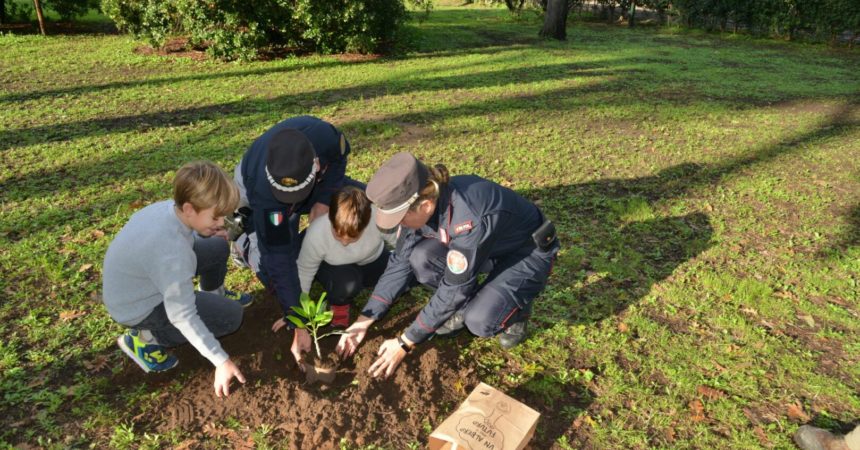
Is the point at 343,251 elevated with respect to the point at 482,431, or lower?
elevated

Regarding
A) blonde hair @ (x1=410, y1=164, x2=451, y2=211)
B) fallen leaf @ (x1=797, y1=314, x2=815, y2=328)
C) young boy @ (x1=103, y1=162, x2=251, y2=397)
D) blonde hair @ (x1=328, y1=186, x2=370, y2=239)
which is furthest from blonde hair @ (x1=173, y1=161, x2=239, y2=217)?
fallen leaf @ (x1=797, y1=314, x2=815, y2=328)

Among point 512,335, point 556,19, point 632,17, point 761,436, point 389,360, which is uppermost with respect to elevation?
point 632,17

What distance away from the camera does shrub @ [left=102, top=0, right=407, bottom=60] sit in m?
11.8

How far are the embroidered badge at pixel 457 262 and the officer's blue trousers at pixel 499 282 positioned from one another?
21.1 inches

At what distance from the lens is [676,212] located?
226 inches

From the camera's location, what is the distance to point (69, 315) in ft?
12.6

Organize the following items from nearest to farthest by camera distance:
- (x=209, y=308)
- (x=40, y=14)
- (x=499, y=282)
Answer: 1. (x=209, y=308)
2. (x=499, y=282)
3. (x=40, y=14)

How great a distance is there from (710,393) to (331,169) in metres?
3.07

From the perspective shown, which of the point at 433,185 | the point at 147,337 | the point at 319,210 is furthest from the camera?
the point at 319,210

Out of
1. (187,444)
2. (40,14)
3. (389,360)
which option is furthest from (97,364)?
(40,14)

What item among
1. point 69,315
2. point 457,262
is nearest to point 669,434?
point 457,262

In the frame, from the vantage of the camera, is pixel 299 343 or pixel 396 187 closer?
pixel 396 187

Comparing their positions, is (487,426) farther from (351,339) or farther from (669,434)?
(669,434)

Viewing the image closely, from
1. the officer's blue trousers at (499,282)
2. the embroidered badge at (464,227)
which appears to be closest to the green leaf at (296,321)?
the officer's blue trousers at (499,282)
